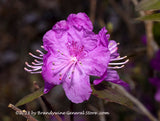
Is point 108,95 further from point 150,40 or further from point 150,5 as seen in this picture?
point 150,40

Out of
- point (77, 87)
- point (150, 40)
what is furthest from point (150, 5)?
point (150, 40)

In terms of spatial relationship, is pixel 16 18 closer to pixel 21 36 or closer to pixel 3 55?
pixel 21 36

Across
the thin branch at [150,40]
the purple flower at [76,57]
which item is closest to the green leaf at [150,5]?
the purple flower at [76,57]

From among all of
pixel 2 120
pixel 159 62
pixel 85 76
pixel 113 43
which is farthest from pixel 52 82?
pixel 2 120

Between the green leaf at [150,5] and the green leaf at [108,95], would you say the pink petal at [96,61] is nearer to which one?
the green leaf at [108,95]

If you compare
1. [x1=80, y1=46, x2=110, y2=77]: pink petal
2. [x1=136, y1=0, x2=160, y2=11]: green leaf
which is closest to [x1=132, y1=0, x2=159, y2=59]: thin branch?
[x1=136, y1=0, x2=160, y2=11]: green leaf

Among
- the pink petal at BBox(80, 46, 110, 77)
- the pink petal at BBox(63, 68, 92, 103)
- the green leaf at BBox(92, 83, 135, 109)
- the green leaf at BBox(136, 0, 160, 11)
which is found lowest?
the green leaf at BBox(92, 83, 135, 109)

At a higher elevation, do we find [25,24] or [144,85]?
[25,24]

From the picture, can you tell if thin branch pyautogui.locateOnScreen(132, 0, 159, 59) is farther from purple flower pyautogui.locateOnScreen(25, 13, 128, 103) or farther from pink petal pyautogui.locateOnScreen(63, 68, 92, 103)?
pink petal pyautogui.locateOnScreen(63, 68, 92, 103)
